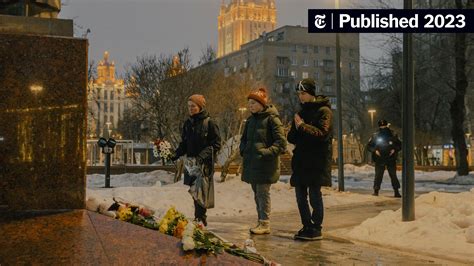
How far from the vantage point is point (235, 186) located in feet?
47.0

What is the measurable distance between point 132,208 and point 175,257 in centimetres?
104

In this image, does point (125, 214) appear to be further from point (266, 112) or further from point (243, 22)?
point (243, 22)

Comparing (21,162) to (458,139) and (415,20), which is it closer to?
(415,20)

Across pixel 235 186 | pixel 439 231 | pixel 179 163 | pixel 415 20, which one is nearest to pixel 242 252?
pixel 439 231

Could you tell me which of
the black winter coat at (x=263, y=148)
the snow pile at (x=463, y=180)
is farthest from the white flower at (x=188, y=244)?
the snow pile at (x=463, y=180)

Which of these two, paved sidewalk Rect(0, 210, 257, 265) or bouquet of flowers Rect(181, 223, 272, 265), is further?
bouquet of flowers Rect(181, 223, 272, 265)

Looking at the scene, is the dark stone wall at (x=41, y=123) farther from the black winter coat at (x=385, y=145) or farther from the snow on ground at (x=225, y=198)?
the black winter coat at (x=385, y=145)

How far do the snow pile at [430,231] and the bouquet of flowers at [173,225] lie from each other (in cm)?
329

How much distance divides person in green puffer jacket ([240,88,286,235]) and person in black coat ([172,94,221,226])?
0.44 meters

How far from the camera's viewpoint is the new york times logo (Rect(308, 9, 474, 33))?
898 centimetres

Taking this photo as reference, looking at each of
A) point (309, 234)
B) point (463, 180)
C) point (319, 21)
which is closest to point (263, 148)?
point (309, 234)

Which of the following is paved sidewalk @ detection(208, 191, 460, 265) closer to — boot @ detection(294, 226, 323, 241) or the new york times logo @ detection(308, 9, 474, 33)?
boot @ detection(294, 226, 323, 241)

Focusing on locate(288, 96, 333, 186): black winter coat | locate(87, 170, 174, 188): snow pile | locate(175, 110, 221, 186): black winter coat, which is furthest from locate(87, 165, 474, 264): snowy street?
locate(87, 170, 174, 188): snow pile

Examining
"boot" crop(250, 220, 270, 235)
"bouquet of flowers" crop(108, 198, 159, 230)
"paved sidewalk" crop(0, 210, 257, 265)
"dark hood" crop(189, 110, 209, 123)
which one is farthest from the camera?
"dark hood" crop(189, 110, 209, 123)
